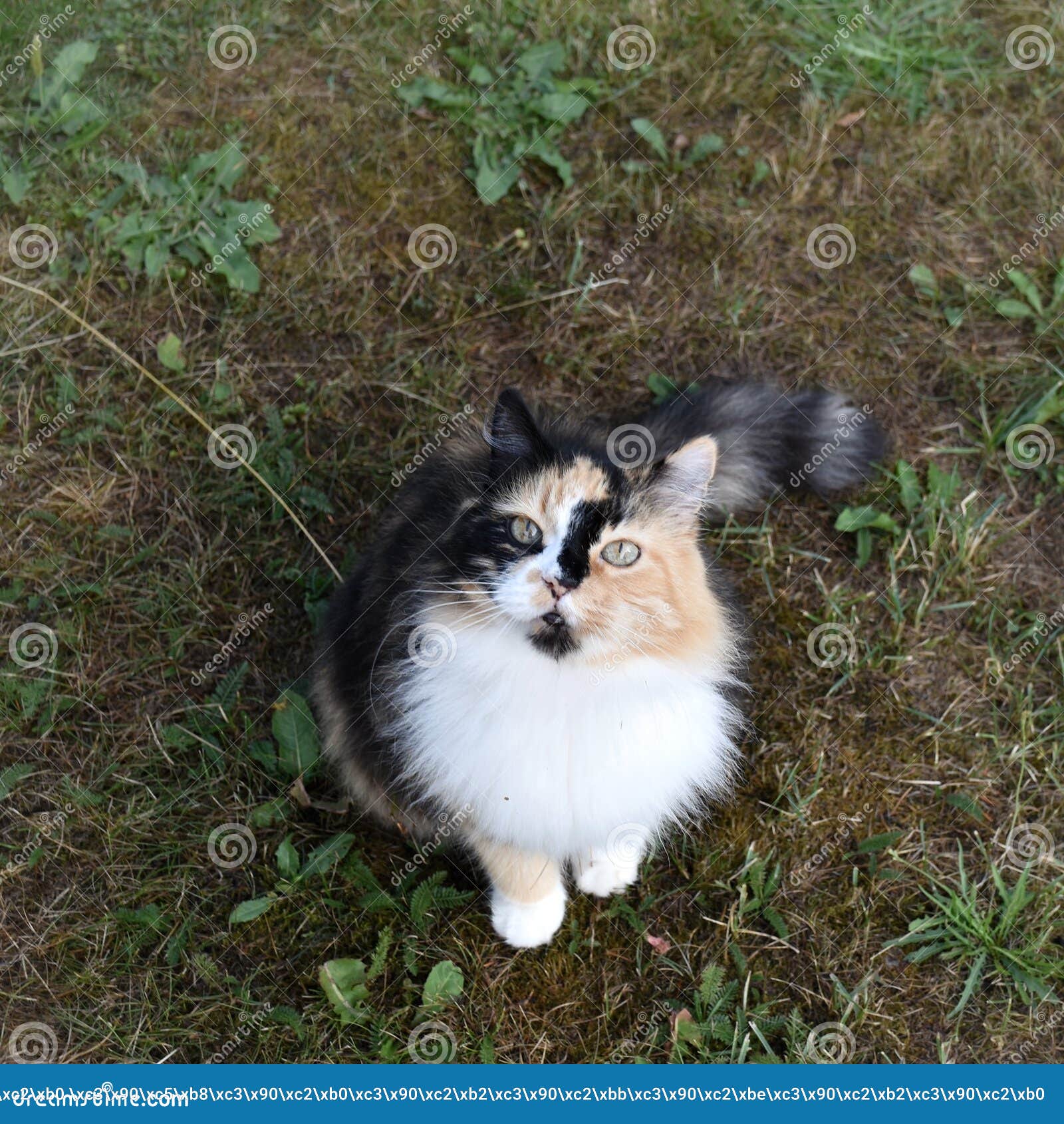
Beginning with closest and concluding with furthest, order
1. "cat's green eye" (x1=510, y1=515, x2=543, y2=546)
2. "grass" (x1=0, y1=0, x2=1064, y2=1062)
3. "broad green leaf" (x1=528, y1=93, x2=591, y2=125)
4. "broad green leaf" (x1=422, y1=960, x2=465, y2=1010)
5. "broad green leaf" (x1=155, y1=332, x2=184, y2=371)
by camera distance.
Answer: "cat's green eye" (x1=510, y1=515, x2=543, y2=546)
"broad green leaf" (x1=422, y1=960, x2=465, y2=1010)
"grass" (x1=0, y1=0, x2=1064, y2=1062)
"broad green leaf" (x1=155, y1=332, x2=184, y2=371)
"broad green leaf" (x1=528, y1=93, x2=591, y2=125)

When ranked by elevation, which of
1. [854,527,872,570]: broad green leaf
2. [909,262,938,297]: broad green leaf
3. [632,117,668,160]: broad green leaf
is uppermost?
[632,117,668,160]: broad green leaf

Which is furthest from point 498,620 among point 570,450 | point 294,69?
point 294,69

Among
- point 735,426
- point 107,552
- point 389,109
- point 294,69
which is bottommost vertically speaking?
point 735,426

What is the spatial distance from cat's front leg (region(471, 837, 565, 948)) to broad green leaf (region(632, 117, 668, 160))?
284cm

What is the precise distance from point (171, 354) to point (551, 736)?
2.24 metres

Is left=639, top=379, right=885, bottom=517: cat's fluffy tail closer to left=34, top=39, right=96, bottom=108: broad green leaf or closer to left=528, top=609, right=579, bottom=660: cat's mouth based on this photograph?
left=528, top=609, right=579, bottom=660: cat's mouth

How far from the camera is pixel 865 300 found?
3.84 m

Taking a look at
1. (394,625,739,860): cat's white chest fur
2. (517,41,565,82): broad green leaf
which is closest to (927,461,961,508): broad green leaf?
(394,625,739,860): cat's white chest fur

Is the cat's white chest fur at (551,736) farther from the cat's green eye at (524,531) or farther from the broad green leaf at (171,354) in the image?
the broad green leaf at (171,354)

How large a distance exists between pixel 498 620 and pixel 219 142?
8.99ft

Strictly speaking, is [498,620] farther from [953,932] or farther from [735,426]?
[953,932]

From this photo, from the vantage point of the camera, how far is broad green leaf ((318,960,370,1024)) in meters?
2.80

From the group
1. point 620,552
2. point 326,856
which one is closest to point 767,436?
point 620,552

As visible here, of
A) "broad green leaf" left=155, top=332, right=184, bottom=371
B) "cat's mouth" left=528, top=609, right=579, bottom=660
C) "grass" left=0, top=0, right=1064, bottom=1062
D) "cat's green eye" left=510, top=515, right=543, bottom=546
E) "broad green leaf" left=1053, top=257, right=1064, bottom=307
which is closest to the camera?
"cat's mouth" left=528, top=609, right=579, bottom=660
